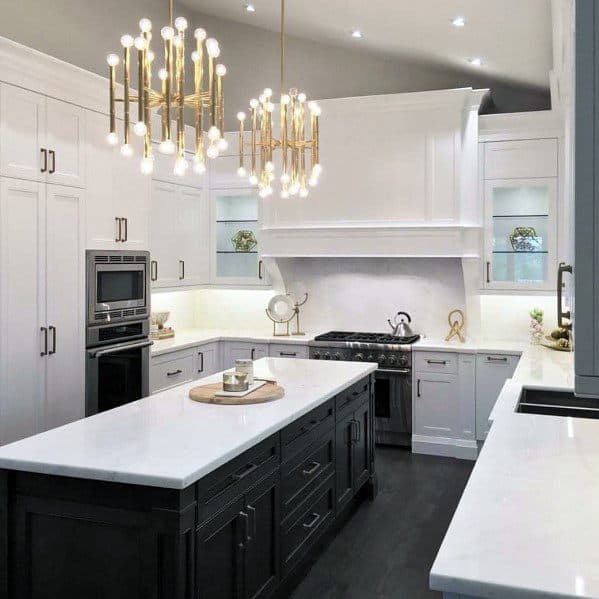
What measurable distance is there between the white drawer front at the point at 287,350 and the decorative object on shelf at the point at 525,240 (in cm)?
202

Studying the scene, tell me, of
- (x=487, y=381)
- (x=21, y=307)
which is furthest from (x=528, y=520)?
(x=487, y=381)

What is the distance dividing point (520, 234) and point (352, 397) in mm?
2434

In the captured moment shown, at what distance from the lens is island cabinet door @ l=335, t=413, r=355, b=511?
13.1 ft

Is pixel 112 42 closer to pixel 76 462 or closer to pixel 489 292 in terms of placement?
pixel 489 292

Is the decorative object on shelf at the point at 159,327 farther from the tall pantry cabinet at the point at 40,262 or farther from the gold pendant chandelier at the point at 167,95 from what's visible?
the gold pendant chandelier at the point at 167,95

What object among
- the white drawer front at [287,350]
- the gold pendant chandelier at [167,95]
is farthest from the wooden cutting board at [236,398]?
the white drawer front at [287,350]

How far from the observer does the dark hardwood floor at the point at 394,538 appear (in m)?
3.46

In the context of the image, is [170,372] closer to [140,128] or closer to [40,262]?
[40,262]

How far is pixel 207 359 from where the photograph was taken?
623 centimetres

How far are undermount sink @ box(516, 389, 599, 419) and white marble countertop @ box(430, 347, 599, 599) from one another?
2.31 ft

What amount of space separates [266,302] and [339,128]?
1875 millimetres

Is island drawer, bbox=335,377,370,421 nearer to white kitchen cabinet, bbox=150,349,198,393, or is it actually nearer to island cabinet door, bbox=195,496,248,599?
island cabinet door, bbox=195,496,248,599

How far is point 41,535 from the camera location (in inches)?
97.7

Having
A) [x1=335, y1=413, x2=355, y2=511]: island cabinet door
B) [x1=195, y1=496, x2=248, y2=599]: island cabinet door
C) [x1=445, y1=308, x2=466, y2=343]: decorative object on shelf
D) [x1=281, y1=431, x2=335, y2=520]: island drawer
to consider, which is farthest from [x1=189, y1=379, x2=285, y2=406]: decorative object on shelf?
[x1=445, y1=308, x2=466, y2=343]: decorative object on shelf
